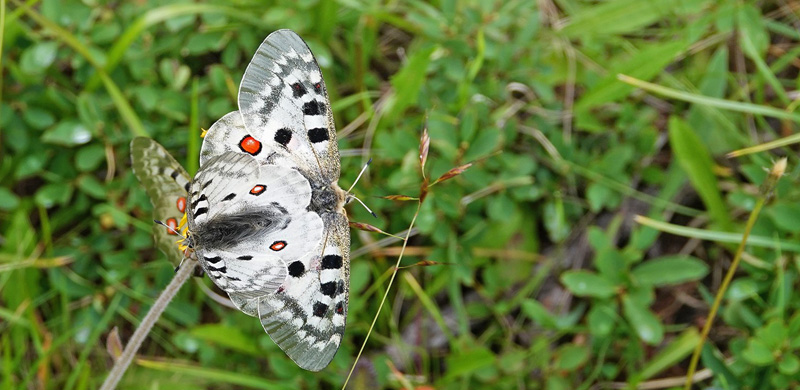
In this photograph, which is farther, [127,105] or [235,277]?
[127,105]

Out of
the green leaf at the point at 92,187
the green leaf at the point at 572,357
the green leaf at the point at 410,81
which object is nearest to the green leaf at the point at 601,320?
the green leaf at the point at 572,357

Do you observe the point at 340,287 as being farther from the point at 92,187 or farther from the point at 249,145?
the point at 92,187

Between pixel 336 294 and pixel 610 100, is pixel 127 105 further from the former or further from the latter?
pixel 610 100

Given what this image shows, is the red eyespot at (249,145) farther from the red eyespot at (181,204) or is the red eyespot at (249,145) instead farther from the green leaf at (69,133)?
the green leaf at (69,133)

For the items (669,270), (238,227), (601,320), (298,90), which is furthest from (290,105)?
(669,270)

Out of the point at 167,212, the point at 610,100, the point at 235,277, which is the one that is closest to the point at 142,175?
the point at 167,212

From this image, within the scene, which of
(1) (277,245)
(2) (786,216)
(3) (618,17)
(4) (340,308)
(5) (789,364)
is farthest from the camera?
(3) (618,17)
